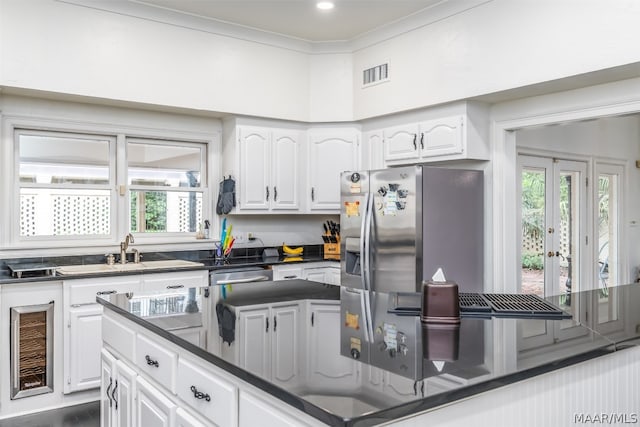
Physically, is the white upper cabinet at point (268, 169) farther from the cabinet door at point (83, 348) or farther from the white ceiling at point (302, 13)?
the cabinet door at point (83, 348)

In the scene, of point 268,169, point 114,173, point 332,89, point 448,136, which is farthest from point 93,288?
point 448,136

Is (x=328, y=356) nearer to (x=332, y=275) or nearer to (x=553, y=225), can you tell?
(x=332, y=275)

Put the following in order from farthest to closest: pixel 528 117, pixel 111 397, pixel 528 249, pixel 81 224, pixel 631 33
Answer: pixel 528 249 < pixel 81 224 < pixel 528 117 < pixel 631 33 < pixel 111 397

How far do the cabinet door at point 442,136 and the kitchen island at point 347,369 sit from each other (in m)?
1.98

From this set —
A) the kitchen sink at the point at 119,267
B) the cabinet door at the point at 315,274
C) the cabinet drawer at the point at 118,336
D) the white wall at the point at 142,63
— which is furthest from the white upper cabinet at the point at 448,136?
the cabinet drawer at the point at 118,336

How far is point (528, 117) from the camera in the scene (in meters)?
3.88

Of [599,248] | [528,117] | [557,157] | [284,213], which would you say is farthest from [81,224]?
[599,248]

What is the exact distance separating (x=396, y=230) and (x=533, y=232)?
→ 2384mm

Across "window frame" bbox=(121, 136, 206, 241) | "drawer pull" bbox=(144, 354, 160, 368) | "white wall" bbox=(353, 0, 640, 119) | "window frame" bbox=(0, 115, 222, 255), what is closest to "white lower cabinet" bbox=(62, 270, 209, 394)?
"window frame" bbox=(0, 115, 222, 255)

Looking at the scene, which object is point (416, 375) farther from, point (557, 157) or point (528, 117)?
point (557, 157)

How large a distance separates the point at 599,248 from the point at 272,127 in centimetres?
444

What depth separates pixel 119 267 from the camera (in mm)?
4016

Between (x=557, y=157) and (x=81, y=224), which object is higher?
(x=557, y=157)

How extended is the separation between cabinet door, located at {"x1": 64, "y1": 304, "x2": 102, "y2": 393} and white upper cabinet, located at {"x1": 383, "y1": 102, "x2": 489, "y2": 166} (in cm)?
279
